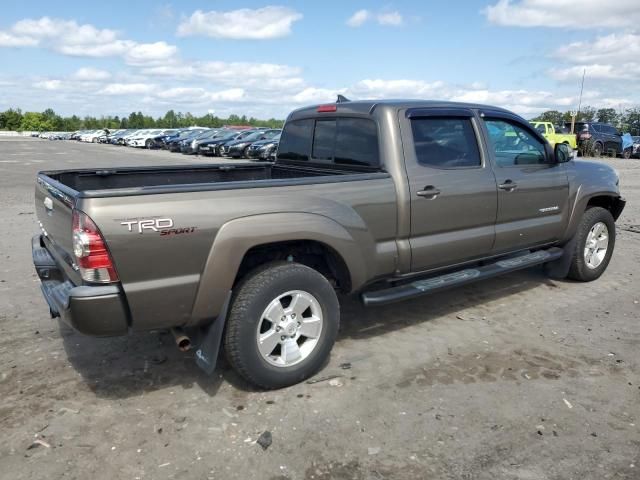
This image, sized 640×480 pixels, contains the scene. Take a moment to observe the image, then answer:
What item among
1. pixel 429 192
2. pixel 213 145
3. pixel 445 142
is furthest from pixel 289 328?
pixel 213 145

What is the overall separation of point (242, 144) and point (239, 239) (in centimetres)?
2431

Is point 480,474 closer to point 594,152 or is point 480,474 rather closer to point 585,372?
point 585,372

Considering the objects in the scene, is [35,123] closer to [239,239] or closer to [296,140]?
[296,140]

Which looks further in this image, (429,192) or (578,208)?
(578,208)

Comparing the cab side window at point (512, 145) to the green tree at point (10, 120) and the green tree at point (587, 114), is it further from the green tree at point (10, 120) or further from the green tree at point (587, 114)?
the green tree at point (10, 120)

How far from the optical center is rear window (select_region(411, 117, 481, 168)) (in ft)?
13.7

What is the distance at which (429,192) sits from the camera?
13.3ft

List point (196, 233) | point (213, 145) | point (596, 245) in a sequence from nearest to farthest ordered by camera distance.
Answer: point (196, 233)
point (596, 245)
point (213, 145)

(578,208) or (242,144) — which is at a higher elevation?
(242,144)

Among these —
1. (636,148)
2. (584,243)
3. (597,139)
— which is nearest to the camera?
(584,243)

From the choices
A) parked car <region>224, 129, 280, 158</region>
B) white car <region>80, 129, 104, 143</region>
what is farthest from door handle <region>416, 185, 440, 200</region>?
white car <region>80, 129, 104, 143</region>

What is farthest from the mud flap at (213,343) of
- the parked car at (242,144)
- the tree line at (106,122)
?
the tree line at (106,122)

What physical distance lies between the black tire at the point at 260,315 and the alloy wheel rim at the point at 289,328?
0.03m

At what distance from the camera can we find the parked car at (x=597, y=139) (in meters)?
26.7
